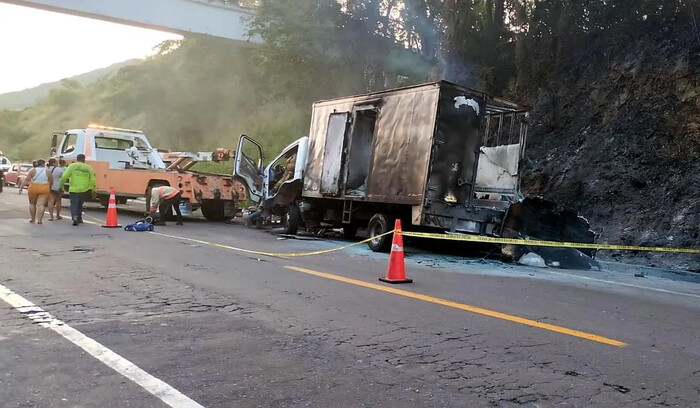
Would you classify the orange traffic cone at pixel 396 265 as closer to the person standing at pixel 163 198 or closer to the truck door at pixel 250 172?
the truck door at pixel 250 172

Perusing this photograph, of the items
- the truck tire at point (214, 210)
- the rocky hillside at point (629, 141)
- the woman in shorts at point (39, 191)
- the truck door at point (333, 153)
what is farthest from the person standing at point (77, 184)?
the rocky hillside at point (629, 141)

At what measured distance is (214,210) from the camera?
58.1ft

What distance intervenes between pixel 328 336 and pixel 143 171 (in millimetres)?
13083

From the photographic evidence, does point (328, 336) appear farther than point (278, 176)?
No

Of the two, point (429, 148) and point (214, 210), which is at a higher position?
→ point (429, 148)

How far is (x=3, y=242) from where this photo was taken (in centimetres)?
1045

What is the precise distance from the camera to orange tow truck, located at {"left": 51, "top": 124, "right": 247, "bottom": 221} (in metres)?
16.7

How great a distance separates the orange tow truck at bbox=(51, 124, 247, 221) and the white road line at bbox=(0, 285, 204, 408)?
10.2m

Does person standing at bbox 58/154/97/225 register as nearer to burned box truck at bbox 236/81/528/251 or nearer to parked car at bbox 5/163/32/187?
burned box truck at bbox 236/81/528/251

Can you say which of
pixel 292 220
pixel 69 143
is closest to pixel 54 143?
pixel 69 143

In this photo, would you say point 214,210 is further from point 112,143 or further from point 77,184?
point 77,184

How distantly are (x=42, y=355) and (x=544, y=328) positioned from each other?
4.10 m

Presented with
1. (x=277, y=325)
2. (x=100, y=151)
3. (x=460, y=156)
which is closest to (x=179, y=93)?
(x=100, y=151)

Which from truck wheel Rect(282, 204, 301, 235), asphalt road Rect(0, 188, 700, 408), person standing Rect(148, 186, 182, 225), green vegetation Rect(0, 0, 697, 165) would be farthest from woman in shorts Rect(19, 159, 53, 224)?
green vegetation Rect(0, 0, 697, 165)
